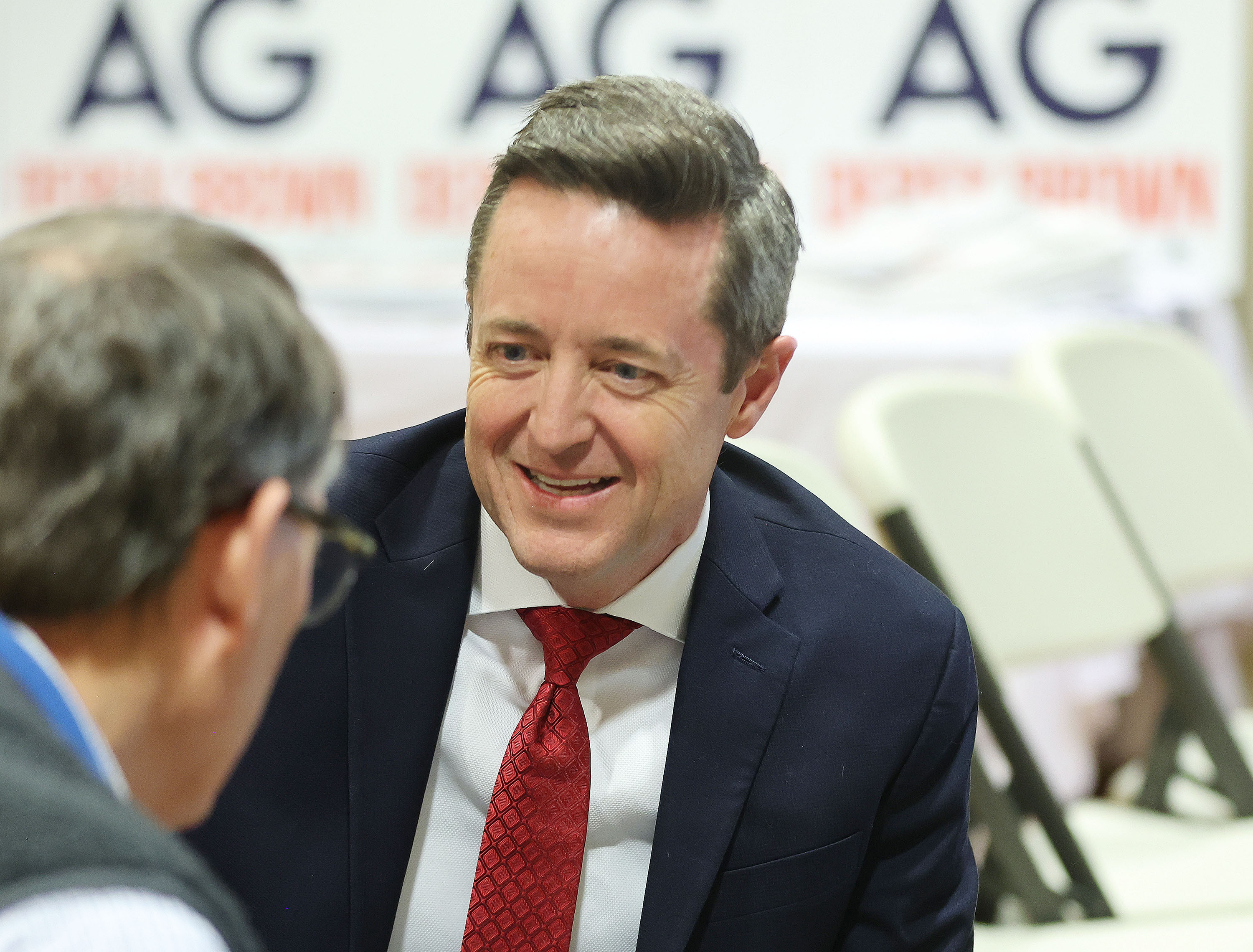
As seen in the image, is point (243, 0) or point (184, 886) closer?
point (184, 886)

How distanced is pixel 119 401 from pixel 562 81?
442 centimetres

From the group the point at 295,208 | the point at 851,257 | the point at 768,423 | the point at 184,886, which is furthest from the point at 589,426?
the point at 295,208

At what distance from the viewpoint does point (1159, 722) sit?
2.54 m

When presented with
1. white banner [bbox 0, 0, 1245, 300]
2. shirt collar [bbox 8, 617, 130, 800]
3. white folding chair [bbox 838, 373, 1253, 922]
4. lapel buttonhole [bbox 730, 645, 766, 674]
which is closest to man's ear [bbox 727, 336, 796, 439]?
lapel buttonhole [bbox 730, 645, 766, 674]

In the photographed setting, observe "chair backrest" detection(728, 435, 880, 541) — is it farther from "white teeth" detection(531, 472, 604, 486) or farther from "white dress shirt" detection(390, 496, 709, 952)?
"white teeth" detection(531, 472, 604, 486)

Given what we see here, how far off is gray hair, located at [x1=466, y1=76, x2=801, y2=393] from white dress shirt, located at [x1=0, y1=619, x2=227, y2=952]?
2.67ft

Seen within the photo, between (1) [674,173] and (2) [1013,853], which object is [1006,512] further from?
(1) [674,173]

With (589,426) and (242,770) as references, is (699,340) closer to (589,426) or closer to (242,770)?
(589,426)

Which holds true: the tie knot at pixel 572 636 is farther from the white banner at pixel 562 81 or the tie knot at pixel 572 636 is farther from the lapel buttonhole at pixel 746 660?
the white banner at pixel 562 81

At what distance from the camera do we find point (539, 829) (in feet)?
4.54

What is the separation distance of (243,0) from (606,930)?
4.80m

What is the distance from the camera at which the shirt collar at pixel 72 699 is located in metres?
0.73

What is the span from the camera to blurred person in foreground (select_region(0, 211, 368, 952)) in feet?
2.27

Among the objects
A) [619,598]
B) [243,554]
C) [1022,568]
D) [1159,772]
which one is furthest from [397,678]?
[1159,772]
